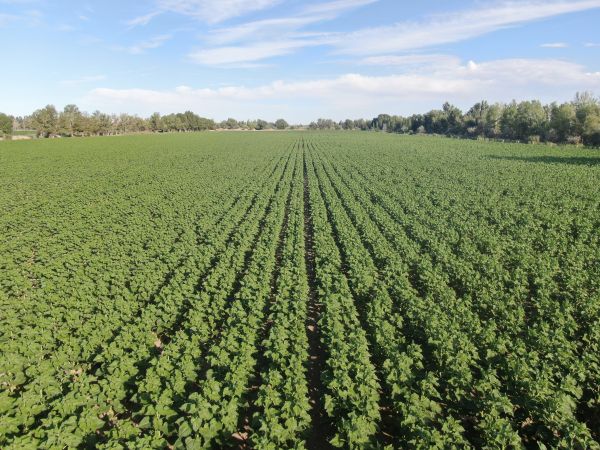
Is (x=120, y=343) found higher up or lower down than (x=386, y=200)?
lower down

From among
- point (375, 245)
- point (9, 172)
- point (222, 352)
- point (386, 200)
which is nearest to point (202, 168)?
point (9, 172)

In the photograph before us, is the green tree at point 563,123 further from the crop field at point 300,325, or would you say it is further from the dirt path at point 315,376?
the dirt path at point 315,376

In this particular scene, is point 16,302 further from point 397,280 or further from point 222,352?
point 397,280

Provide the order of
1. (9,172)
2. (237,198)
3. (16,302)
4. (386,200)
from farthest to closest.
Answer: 1. (9,172)
2. (237,198)
3. (386,200)
4. (16,302)

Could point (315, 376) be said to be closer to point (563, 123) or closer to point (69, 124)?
point (563, 123)

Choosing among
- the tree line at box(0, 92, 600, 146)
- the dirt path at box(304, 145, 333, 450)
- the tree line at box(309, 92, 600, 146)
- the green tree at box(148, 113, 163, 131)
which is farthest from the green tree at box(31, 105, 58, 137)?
the tree line at box(309, 92, 600, 146)

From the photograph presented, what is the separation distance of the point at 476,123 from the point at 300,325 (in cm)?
14539

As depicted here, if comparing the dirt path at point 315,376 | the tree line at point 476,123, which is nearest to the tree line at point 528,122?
the tree line at point 476,123

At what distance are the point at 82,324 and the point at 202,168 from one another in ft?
121

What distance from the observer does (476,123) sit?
5310 inches

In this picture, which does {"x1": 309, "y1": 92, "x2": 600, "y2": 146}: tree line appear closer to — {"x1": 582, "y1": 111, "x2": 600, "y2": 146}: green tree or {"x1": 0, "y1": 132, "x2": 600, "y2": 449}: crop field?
{"x1": 582, "y1": 111, "x2": 600, "y2": 146}: green tree

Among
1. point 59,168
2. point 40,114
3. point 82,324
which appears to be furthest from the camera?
point 40,114

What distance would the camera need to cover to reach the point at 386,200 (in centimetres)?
2669

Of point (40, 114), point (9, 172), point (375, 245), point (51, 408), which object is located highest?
point (40, 114)
